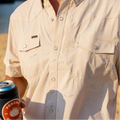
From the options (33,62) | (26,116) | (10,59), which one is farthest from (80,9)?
(26,116)

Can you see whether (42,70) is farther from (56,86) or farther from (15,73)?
(15,73)

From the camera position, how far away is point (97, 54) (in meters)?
1.26

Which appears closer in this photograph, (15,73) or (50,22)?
(50,22)

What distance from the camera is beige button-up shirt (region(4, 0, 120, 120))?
1.26 meters

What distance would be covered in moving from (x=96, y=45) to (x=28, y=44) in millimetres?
501

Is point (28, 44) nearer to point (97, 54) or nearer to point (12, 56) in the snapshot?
point (12, 56)

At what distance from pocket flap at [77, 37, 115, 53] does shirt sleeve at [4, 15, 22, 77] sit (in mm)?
581

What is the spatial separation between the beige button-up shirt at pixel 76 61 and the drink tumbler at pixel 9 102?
9.0 inches

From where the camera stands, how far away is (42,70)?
4.51ft

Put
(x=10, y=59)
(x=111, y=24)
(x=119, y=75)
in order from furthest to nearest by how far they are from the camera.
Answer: (x=10, y=59) < (x=119, y=75) < (x=111, y=24)

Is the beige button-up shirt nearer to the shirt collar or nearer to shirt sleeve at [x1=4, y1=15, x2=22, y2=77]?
the shirt collar

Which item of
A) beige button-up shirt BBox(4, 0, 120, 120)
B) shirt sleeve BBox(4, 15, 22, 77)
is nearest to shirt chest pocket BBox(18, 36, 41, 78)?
beige button-up shirt BBox(4, 0, 120, 120)

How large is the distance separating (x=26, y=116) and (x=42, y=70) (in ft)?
1.33

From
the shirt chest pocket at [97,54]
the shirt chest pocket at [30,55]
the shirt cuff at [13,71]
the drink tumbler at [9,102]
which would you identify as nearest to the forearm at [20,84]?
the shirt cuff at [13,71]
